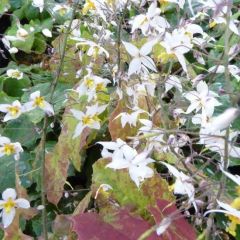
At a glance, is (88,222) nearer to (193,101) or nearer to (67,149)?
(193,101)

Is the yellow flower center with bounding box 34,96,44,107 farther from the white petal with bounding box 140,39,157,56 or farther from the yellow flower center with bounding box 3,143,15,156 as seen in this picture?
the white petal with bounding box 140,39,157,56

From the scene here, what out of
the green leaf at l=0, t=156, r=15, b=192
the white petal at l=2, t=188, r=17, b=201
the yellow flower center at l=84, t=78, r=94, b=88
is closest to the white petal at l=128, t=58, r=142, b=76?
the yellow flower center at l=84, t=78, r=94, b=88

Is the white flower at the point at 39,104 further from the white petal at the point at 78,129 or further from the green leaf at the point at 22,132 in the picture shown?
the green leaf at the point at 22,132

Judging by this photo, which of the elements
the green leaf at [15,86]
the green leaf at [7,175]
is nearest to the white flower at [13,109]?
the green leaf at [7,175]

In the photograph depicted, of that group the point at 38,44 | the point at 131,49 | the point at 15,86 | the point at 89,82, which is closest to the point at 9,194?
the point at 89,82

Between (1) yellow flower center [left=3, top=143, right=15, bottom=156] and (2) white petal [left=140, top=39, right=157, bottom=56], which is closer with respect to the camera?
(2) white petal [left=140, top=39, right=157, bottom=56]

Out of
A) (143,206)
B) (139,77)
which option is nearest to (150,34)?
(139,77)
